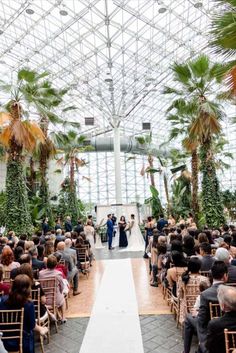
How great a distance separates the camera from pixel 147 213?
21125 millimetres

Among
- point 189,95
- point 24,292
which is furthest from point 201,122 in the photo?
point 24,292

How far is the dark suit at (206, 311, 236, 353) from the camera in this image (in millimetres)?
2824

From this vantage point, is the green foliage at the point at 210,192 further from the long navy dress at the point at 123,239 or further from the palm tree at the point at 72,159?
the palm tree at the point at 72,159

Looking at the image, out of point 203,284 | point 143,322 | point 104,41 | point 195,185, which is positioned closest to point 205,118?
point 195,185

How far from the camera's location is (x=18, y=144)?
11094 mm

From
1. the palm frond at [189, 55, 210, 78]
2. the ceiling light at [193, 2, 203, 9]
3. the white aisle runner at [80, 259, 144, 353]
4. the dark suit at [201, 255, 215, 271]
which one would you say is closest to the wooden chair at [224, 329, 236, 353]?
the white aisle runner at [80, 259, 144, 353]

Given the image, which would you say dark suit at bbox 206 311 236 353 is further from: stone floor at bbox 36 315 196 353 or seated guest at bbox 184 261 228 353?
stone floor at bbox 36 315 196 353

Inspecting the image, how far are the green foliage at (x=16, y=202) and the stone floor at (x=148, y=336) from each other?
632cm

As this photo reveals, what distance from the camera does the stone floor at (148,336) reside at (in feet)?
14.3

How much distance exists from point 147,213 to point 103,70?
11138 mm

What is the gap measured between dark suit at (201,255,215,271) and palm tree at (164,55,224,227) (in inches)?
237

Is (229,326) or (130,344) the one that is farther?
(130,344)

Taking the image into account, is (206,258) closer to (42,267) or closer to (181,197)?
(42,267)

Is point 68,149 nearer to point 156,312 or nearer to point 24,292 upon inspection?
point 156,312
